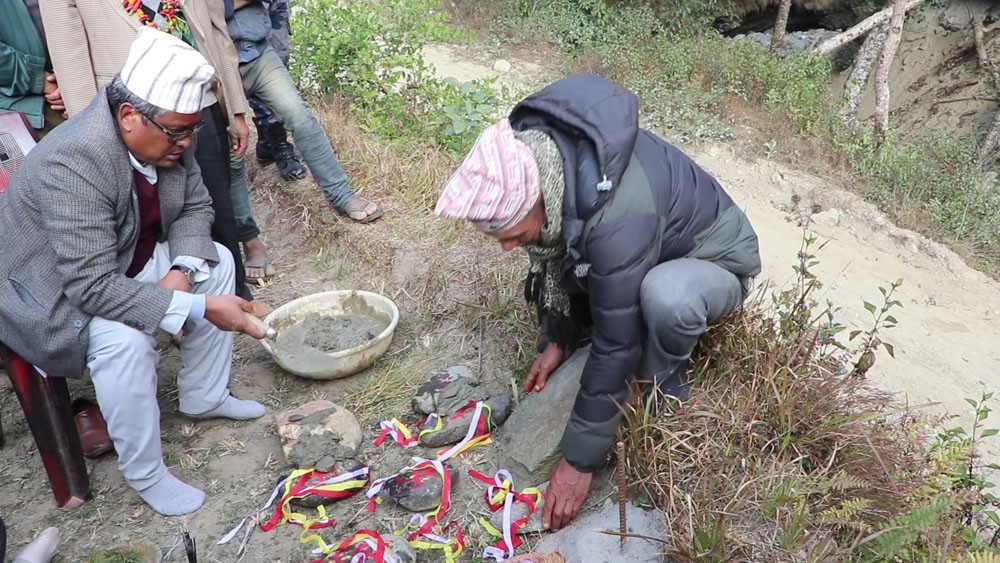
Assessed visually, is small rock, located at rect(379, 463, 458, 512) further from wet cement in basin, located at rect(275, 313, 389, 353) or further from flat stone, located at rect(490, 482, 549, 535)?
wet cement in basin, located at rect(275, 313, 389, 353)

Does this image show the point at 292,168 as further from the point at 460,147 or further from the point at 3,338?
the point at 3,338

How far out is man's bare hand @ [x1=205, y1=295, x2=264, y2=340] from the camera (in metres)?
2.52

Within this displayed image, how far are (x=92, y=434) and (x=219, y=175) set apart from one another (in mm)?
1239

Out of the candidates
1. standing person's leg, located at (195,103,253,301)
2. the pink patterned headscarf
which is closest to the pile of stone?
the pink patterned headscarf

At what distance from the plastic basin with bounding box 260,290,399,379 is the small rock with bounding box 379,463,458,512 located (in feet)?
2.12

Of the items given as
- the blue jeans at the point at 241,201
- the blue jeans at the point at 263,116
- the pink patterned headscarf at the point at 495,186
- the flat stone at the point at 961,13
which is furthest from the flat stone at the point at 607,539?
the flat stone at the point at 961,13

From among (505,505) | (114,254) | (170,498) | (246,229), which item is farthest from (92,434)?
(505,505)

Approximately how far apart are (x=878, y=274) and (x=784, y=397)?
11.7 feet

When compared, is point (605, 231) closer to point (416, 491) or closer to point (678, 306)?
point (678, 306)

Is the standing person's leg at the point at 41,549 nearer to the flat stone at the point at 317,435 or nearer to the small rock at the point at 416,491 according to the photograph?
the flat stone at the point at 317,435

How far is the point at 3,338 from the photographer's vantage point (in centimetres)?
239

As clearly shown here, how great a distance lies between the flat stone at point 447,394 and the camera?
2906 millimetres

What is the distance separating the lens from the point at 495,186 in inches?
80.0

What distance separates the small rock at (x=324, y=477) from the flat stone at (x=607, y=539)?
75 cm
